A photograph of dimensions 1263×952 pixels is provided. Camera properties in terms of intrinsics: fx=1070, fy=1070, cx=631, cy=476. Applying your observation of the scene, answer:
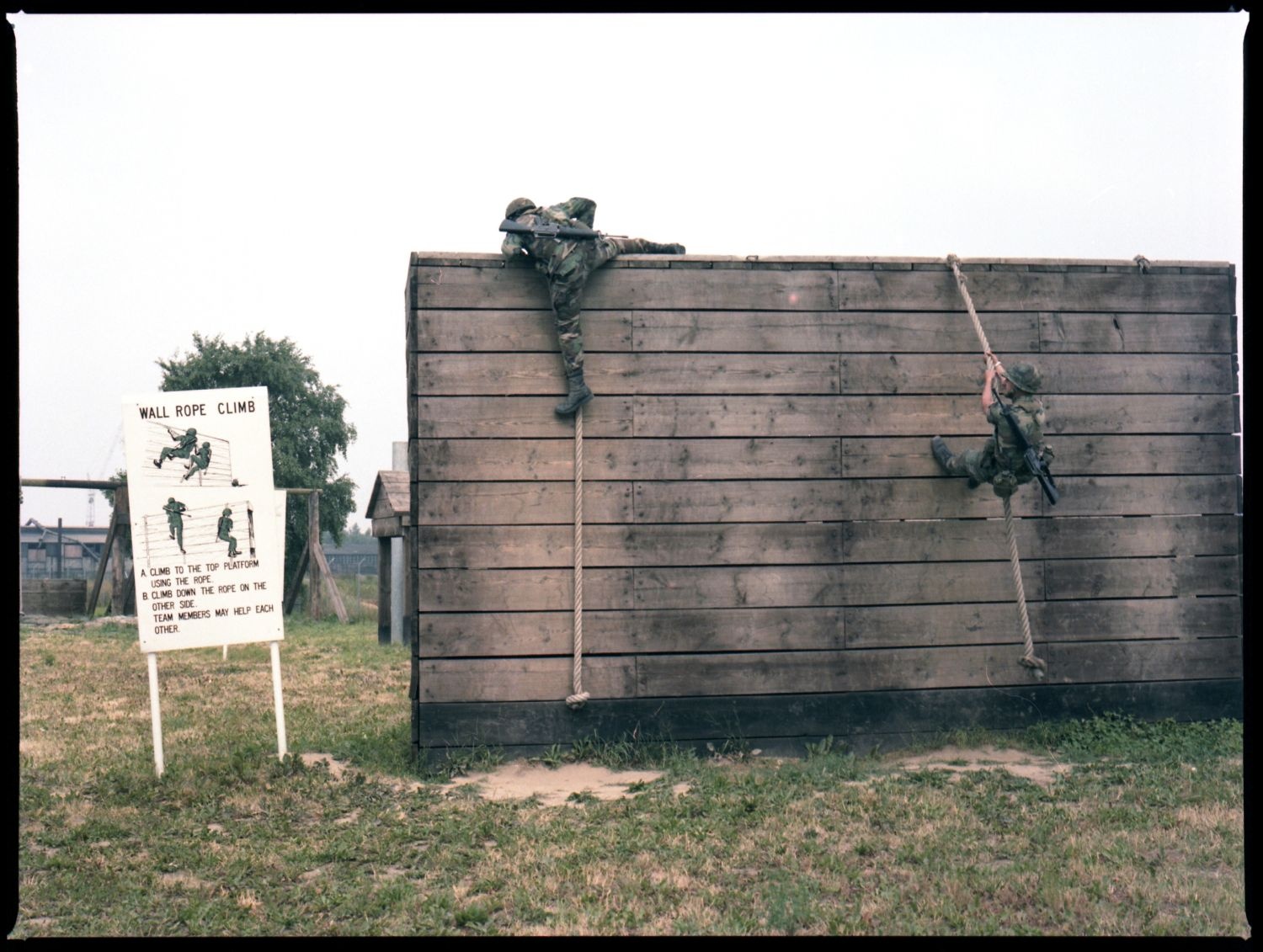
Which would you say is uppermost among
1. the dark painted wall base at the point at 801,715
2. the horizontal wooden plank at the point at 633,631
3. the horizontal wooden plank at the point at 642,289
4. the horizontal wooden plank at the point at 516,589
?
the horizontal wooden plank at the point at 642,289

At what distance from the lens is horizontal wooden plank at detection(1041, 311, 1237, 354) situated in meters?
8.02

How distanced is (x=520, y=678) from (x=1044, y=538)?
3.96 metres

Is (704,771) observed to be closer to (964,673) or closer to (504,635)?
(504,635)

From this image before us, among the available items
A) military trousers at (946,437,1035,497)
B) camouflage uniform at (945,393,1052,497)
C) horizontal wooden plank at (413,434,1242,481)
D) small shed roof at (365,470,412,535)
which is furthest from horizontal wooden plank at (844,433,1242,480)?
small shed roof at (365,470,412,535)

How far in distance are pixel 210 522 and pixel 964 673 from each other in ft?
17.9

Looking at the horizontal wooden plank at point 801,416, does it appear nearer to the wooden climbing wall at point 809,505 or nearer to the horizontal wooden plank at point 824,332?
the wooden climbing wall at point 809,505

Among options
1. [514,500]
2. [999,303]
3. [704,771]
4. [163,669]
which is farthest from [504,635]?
[163,669]

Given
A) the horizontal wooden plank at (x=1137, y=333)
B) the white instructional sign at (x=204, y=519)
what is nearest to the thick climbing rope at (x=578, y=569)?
the white instructional sign at (x=204, y=519)

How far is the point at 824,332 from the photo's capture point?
7824 mm

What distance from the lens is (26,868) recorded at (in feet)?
17.9

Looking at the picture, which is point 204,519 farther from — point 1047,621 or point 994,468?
point 1047,621

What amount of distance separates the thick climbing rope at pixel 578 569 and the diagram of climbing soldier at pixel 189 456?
2.39 m

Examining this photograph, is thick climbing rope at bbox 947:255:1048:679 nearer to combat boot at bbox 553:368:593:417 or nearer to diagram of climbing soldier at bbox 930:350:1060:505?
diagram of climbing soldier at bbox 930:350:1060:505

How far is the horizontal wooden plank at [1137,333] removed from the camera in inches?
316
